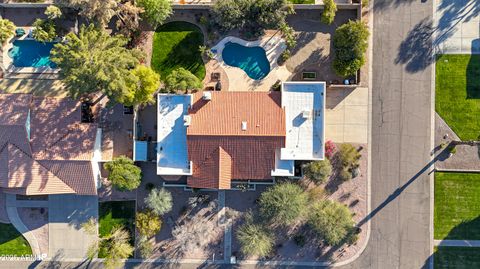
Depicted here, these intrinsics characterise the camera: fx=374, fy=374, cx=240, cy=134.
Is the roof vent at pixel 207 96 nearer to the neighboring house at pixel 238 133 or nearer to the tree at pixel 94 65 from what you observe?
the neighboring house at pixel 238 133

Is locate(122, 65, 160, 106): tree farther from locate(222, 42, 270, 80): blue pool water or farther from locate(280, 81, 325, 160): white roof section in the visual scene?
locate(280, 81, 325, 160): white roof section

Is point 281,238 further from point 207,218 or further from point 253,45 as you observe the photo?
point 253,45

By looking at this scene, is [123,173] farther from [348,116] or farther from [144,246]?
[348,116]

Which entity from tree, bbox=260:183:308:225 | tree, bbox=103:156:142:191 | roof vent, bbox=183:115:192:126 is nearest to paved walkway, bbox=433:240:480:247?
tree, bbox=260:183:308:225

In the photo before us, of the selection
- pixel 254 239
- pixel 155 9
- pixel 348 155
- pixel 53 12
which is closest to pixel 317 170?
pixel 348 155

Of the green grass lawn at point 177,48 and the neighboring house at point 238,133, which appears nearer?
the neighboring house at point 238,133

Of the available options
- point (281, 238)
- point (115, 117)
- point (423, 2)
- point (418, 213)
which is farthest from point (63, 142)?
point (423, 2)

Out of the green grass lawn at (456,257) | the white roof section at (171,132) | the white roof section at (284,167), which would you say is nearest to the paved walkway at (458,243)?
the green grass lawn at (456,257)
